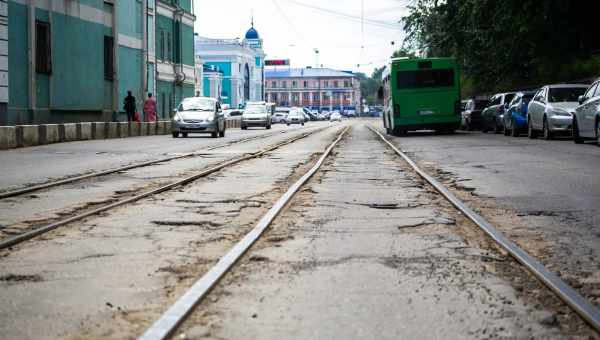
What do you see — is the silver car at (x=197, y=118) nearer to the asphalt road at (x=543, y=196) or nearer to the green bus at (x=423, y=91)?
the green bus at (x=423, y=91)

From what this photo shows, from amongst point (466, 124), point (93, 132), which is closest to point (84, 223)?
point (93, 132)

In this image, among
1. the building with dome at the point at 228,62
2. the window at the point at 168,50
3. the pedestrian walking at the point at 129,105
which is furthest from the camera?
the building with dome at the point at 228,62

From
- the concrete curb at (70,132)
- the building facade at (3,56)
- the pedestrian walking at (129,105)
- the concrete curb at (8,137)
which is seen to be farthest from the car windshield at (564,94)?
the pedestrian walking at (129,105)

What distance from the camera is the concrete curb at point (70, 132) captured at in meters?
23.4

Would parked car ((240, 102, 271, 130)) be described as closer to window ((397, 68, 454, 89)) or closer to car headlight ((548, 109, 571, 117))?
window ((397, 68, 454, 89))

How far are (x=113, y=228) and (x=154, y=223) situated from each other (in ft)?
1.47

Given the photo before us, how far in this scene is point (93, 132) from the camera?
99.9 ft

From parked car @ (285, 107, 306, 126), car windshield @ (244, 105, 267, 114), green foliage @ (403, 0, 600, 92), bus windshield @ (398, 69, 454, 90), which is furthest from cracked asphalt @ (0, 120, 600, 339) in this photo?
parked car @ (285, 107, 306, 126)

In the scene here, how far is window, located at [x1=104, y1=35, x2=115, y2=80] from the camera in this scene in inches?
1509

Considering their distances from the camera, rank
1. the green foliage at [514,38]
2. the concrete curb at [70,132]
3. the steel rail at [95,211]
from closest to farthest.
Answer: the steel rail at [95,211] < the concrete curb at [70,132] < the green foliage at [514,38]

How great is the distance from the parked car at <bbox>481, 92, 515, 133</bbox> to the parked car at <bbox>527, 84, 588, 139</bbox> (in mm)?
5578

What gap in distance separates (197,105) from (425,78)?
8.90 metres

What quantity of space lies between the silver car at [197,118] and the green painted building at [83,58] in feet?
13.9

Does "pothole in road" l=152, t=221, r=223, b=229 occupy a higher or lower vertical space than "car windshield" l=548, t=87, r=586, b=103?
lower
